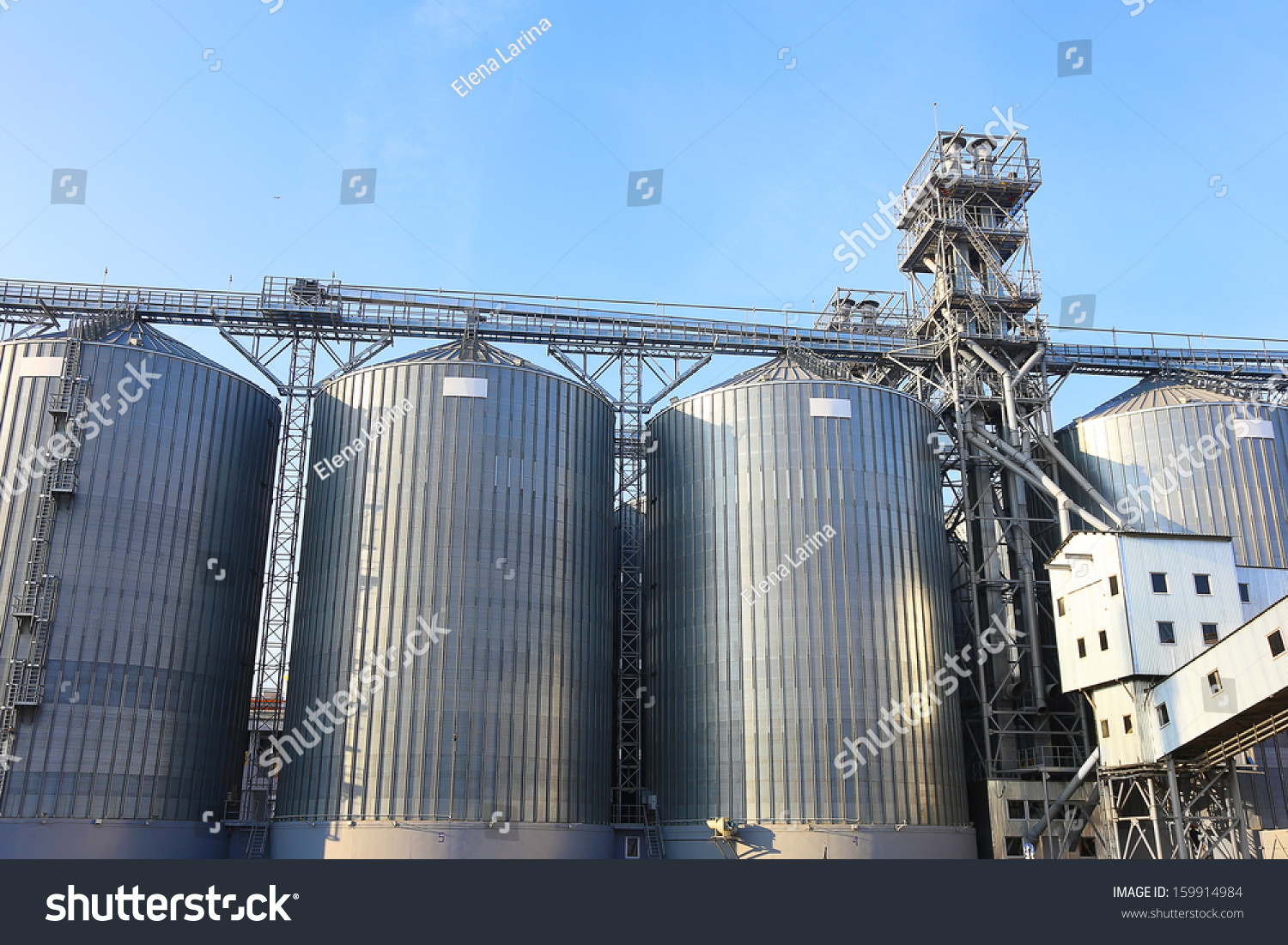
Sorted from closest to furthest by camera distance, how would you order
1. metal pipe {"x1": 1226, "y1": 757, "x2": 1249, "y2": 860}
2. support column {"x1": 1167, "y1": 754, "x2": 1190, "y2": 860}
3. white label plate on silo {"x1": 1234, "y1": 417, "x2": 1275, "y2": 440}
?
support column {"x1": 1167, "y1": 754, "x2": 1190, "y2": 860}
metal pipe {"x1": 1226, "y1": 757, "x2": 1249, "y2": 860}
white label plate on silo {"x1": 1234, "y1": 417, "x2": 1275, "y2": 440}

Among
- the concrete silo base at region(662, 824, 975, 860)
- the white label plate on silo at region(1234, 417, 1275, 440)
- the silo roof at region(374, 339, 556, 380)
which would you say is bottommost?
the concrete silo base at region(662, 824, 975, 860)

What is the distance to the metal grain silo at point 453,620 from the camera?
140 feet

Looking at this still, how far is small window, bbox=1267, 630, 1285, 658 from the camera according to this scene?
107ft

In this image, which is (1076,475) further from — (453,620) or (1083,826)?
(453,620)

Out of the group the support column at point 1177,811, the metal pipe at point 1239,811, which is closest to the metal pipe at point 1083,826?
the metal pipe at point 1239,811

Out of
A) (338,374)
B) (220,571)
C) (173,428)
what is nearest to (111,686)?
(220,571)

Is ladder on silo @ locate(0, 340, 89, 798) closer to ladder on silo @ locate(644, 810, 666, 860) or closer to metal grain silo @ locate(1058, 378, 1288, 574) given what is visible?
ladder on silo @ locate(644, 810, 666, 860)

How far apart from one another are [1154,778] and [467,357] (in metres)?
35.9

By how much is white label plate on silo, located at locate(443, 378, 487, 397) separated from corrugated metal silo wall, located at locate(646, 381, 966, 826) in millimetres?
10857

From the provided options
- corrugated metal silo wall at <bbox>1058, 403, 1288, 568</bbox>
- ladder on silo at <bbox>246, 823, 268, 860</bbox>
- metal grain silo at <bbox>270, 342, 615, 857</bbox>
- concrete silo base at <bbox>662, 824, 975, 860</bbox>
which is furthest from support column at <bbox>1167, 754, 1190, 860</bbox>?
ladder on silo at <bbox>246, 823, 268, 860</bbox>

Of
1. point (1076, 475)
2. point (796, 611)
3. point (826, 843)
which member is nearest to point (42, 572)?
point (796, 611)

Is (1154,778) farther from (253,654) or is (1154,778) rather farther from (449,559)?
(253,654)

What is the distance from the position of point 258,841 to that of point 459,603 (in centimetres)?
1391

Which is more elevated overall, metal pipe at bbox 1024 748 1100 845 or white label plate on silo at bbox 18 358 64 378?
white label plate on silo at bbox 18 358 64 378
